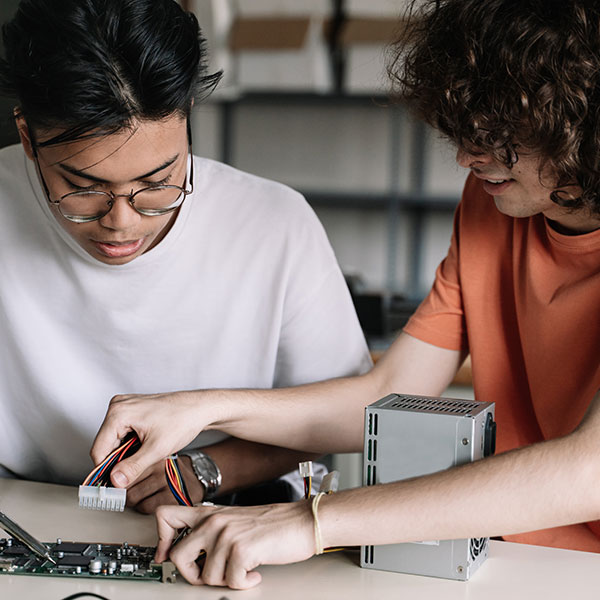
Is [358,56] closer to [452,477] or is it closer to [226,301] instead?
[226,301]

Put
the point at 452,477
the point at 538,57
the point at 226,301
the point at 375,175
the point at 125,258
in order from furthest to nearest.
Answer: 1. the point at 375,175
2. the point at 226,301
3. the point at 125,258
4. the point at 538,57
5. the point at 452,477

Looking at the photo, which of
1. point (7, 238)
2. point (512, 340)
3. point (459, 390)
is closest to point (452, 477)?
point (512, 340)

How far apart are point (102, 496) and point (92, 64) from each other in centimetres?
54

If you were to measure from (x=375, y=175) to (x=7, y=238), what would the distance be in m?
2.98

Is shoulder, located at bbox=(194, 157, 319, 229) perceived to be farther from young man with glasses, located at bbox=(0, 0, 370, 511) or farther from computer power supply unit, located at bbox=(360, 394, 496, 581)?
computer power supply unit, located at bbox=(360, 394, 496, 581)

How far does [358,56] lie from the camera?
357 cm

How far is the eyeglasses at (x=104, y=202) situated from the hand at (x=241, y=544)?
454mm

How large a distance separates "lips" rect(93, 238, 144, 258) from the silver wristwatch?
330mm

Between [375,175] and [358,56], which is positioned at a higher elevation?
[358,56]

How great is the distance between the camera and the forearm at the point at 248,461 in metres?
1.41

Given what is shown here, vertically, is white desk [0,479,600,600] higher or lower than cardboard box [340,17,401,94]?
lower

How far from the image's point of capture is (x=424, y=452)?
95 centimetres

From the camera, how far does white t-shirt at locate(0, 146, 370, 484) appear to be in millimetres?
1434

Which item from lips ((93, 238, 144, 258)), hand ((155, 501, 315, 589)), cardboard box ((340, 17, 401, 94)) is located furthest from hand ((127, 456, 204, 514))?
cardboard box ((340, 17, 401, 94))
